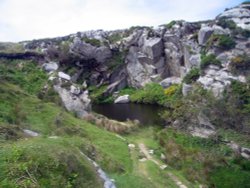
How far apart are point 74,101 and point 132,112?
63.0 feet

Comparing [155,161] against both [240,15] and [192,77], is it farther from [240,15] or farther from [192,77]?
[240,15]

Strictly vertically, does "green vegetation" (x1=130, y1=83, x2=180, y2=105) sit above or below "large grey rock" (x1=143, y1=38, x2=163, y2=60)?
below

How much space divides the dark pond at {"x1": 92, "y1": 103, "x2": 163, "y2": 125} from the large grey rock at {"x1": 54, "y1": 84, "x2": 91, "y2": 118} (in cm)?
1001

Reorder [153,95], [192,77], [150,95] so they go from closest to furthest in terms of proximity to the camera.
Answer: [192,77] → [153,95] → [150,95]

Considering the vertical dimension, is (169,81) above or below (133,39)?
below

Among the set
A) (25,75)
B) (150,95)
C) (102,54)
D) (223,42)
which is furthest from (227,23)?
(25,75)

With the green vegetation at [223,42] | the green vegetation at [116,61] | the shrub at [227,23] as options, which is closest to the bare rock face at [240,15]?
the shrub at [227,23]

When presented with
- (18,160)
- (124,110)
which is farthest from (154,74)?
(18,160)

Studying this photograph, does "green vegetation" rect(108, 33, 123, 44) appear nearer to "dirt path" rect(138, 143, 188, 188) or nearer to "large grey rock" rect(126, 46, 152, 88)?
"large grey rock" rect(126, 46, 152, 88)

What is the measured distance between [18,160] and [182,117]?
1353 inches

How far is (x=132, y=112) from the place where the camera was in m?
65.1

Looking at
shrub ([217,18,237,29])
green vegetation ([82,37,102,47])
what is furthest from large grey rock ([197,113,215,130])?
green vegetation ([82,37,102,47])

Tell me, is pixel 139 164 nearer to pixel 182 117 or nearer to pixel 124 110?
pixel 182 117

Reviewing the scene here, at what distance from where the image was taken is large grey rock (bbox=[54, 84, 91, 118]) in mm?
45812
